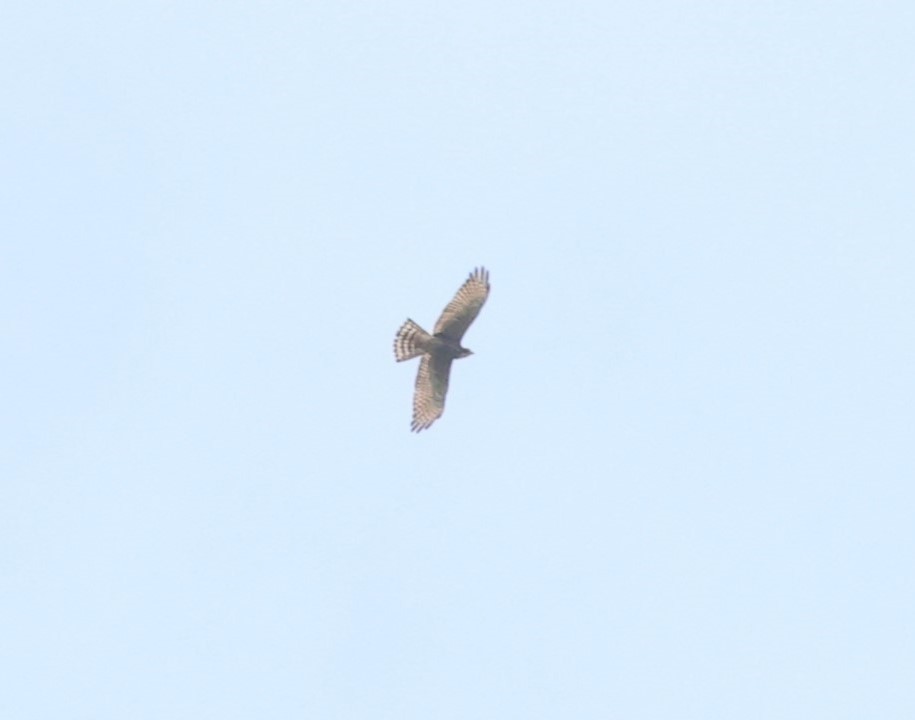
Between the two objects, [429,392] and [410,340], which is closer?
[410,340]
